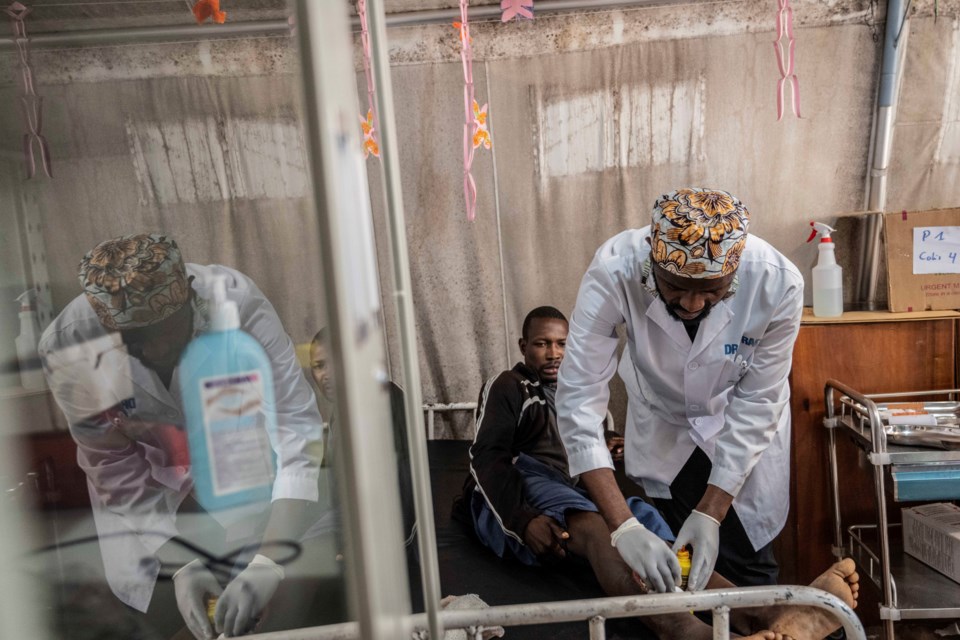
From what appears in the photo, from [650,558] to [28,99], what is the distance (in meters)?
1.33

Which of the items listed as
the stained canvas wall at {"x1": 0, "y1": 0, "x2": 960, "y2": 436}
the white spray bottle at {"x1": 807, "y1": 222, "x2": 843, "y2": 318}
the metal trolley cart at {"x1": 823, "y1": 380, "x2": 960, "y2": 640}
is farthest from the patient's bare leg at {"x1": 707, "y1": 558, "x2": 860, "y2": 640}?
the stained canvas wall at {"x1": 0, "y1": 0, "x2": 960, "y2": 436}

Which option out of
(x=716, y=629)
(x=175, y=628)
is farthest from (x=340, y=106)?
(x=716, y=629)

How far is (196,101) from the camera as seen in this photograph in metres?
0.35

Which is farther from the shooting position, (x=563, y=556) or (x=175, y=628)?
(x=563, y=556)

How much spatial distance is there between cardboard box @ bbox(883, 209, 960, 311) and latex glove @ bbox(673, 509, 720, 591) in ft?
4.24

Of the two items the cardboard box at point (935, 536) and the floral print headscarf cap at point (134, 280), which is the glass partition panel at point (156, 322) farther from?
the cardboard box at point (935, 536)

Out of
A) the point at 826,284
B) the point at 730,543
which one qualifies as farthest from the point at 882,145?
the point at 730,543

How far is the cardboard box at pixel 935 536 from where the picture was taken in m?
1.75

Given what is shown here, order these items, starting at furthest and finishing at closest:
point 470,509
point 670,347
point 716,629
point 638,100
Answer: point 638,100 < point 470,509 < point 670,347 < point 716,629

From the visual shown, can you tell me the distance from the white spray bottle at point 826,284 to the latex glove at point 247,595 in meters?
2.31

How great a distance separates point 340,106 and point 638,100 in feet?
8.68

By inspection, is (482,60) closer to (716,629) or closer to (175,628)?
(716,629)

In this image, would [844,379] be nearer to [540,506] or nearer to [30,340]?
[540,506]

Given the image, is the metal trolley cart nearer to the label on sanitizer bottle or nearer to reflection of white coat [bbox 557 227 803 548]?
reflection of white coat [bbox 557 227 803 548]
